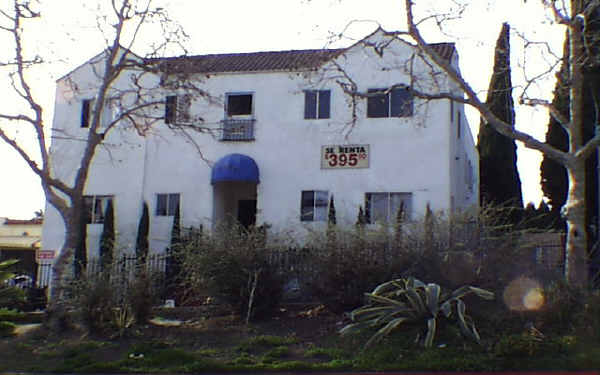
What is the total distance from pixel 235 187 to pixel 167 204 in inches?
109

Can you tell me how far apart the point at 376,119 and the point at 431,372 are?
13.6 m

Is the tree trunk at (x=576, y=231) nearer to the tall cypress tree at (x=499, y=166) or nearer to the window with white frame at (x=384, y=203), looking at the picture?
the window with white frame at (x=384, y=203)

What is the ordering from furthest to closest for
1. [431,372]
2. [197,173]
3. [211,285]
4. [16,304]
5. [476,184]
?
[476,184] < [197,173] < [16,304] < [211,285] < [431,372]

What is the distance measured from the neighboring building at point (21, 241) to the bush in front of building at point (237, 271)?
2873 cm

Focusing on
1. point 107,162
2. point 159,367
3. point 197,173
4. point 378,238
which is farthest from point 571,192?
point 107,162

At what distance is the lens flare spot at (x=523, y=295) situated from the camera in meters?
11.6

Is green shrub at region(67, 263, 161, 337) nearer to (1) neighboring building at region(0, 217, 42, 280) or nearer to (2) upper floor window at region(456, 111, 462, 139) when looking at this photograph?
(2) upper floor window at region(456, 111, 462, 139)

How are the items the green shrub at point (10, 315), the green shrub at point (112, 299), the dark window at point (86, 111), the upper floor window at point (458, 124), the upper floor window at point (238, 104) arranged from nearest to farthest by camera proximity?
the green shrub at point (112, 299)
the green shrub at point (10, 315)
the upper floor window at point (238, 104)
the upper floor window at point (458, 124)
the dark window at point (86, 111)

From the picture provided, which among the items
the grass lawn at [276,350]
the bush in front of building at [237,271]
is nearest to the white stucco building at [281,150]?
the bush in front of building at [237,271]

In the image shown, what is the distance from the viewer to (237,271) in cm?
1404

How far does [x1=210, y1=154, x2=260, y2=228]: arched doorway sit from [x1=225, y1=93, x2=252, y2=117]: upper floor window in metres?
1.94

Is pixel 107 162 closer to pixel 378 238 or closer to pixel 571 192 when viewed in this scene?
pixel 378 238

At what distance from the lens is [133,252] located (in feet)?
77.0

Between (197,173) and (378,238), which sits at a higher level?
(197,173)
